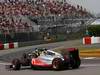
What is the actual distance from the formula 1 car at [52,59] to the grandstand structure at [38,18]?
22.8 metres

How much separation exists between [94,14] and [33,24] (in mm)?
15604

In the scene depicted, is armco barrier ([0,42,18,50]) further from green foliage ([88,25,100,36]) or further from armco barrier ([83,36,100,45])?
green foliage ([88,25,100,36])

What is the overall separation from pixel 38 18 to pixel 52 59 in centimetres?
3183

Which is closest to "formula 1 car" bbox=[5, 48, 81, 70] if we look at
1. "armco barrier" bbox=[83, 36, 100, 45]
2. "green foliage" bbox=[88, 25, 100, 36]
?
"armco barrier" bbox=[83, 36, 100, 45]

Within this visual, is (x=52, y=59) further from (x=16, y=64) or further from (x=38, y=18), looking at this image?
(x=38, y=18)

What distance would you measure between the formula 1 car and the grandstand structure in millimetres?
22795

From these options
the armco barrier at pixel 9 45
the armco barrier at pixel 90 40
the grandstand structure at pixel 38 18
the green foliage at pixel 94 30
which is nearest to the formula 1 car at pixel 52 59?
the armco barrier at pixel 9 45

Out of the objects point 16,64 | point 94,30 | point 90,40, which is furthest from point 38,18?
point 16,64

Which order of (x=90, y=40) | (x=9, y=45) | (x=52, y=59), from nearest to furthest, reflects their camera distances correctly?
(x=52, y=59)
(x=90, y=40)
(x=9, y=45)

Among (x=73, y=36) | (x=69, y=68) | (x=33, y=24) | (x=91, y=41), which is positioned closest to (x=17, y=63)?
(x=69, y=68)

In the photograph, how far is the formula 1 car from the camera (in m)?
15.3

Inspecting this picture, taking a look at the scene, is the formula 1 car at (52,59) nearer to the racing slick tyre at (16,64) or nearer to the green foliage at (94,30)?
the racing slick tyre at (16,64)

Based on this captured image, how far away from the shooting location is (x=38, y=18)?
47.2m

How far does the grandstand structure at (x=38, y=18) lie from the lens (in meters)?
41.3
